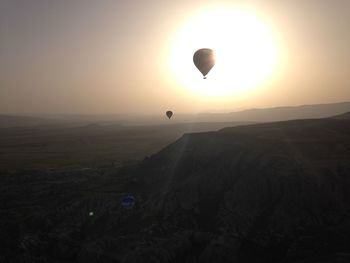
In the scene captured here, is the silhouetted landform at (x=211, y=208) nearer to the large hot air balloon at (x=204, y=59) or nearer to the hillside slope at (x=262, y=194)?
the hillside slope at (x=262, y=194)

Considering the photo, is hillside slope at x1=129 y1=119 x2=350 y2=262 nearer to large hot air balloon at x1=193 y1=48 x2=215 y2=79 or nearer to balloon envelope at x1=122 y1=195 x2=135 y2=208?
balloon envelope at x1=122 y1=195 x2=135 y2=208

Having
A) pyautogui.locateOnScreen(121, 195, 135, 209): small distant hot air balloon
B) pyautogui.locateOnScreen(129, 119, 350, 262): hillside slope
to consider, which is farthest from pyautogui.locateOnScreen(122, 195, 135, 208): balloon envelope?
pyautogui.locateOnScreen(129, 119, 350, 262): hillside slope

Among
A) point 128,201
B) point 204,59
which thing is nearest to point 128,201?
point 128,201

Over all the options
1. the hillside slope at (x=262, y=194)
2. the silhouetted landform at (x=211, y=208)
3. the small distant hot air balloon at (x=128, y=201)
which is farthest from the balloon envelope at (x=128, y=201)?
the hillside slope at (x=262, y=194)

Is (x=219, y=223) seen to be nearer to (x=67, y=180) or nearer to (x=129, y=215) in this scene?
(x=129, y=215)

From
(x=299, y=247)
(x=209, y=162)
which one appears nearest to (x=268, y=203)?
(x=299, y=247)

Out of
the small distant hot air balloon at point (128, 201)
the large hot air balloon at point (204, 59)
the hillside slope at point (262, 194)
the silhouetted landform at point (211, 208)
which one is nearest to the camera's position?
the hillside slope at point (262, 194)

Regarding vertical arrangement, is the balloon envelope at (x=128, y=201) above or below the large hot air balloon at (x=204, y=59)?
below
